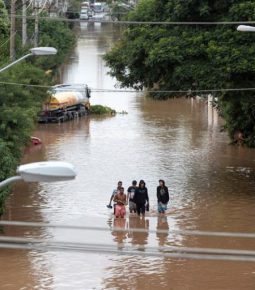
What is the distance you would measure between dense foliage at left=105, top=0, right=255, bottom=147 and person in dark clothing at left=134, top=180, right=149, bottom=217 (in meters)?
4.50

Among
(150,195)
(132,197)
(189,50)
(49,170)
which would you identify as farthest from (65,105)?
(49,170)

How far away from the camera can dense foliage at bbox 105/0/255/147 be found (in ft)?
89.4

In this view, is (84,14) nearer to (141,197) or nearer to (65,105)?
(65,105)

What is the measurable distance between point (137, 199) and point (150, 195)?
373cm

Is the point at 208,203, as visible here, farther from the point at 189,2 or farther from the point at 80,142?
the point at 80,142

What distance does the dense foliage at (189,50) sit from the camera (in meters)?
27.2

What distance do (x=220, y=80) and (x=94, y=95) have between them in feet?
110

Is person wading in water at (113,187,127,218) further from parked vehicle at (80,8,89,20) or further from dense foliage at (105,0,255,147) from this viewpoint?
parked vehicle at (80,8,89,20)

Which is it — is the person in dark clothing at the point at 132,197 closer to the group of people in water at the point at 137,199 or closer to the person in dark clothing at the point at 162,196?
the group of people in water at the point at 137,199

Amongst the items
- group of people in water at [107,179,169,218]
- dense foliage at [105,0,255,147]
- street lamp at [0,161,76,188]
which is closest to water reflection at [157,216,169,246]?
group of people in water at [107,179,169,218]

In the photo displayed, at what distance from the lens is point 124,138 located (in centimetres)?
4153

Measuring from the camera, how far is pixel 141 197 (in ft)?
80.5

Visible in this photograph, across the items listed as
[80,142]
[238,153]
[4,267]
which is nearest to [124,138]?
[80,142]

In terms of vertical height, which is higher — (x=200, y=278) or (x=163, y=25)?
(x=163, y=25)
